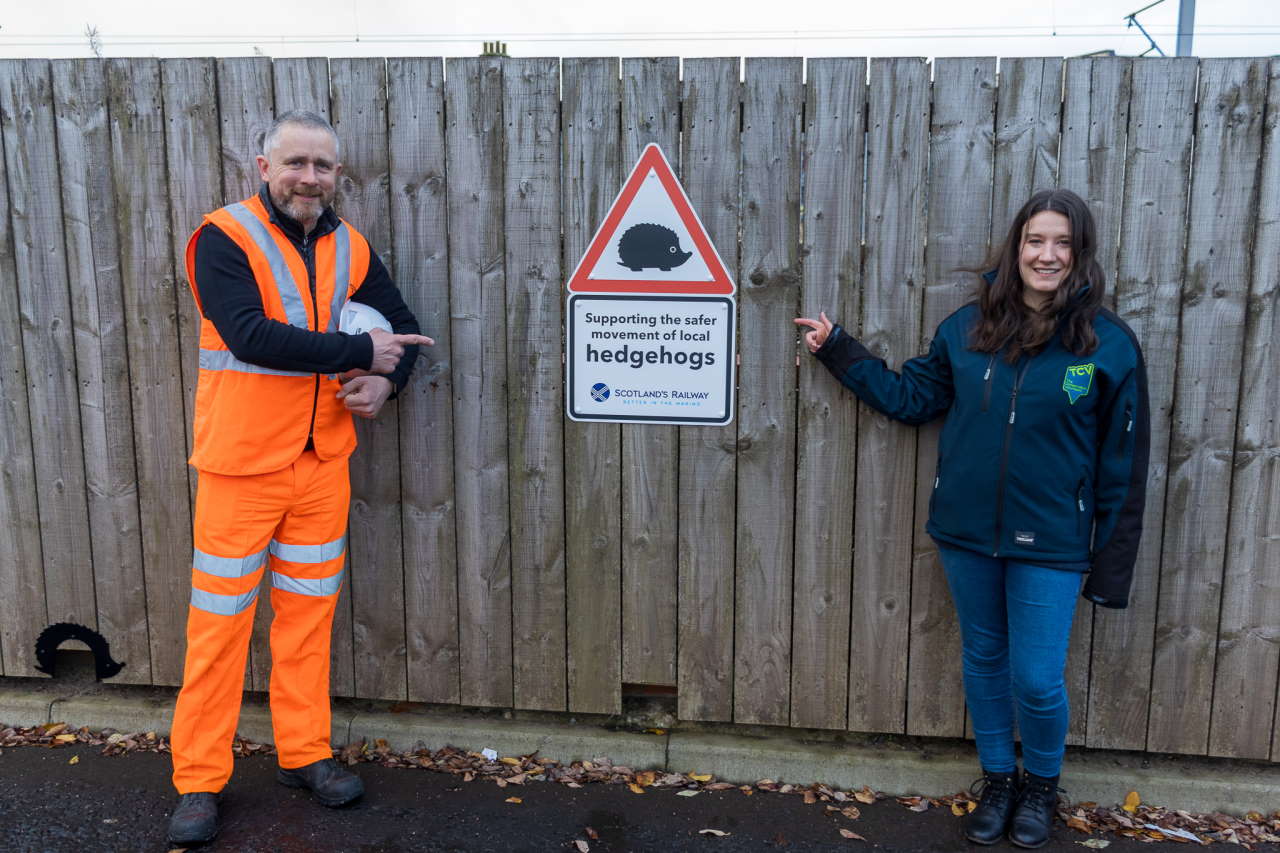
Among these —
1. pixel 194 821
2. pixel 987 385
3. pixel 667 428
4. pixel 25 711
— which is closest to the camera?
pixel 987 385

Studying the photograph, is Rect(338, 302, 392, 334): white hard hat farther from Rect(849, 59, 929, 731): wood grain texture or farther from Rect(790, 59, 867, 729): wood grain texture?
Rect(849, 59, 929, 731): wood grain texture

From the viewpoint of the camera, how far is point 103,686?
4.20 m

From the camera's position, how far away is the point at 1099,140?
3.32 metres

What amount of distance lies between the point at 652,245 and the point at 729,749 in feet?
6.32

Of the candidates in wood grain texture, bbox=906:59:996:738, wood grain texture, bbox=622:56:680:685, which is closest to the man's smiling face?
wood grain texture, bbox=622:56:680:685

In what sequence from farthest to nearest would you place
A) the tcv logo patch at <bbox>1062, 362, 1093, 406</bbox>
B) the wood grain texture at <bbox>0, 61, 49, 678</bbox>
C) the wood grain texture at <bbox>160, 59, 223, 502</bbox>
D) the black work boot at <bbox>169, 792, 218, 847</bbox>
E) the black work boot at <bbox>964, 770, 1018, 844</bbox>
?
the wood grain texture at <bbox>0, 61, 49, 678</bbox>
the wood grain texture at <bbox>160, 59, 223, 502</bbox>
the black work boot at <bbox>964, 770, 1018, 844</bbox>
the black work boot at <bbox>169, 792, 218, 847</bbox>
the tcv logo patch at <bbox>1062, 362, 1093, 406</bbox>

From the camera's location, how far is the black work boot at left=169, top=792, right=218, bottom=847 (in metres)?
3.22

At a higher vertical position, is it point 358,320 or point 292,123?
point 292,123

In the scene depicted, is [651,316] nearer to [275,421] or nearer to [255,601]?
[275,421]

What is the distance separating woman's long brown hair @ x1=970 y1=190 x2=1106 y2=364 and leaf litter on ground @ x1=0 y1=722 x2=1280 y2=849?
170 cm

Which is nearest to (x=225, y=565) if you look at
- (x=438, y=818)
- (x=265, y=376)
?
(x=265, y=376)

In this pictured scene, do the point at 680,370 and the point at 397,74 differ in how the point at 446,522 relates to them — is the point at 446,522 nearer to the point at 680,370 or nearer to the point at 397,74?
the point at 680,370

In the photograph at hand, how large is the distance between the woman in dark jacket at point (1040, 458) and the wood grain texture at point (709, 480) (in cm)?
80

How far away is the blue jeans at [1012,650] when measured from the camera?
10.3ft
